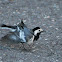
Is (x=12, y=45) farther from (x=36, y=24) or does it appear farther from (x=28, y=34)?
(x=36, y=24)

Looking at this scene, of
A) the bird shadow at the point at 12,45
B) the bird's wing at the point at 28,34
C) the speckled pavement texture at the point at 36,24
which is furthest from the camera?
the bird shadow at the point at 12,45

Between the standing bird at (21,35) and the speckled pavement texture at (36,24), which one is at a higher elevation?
the standing bird at (21,35)

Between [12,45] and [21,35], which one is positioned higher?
[21,35]

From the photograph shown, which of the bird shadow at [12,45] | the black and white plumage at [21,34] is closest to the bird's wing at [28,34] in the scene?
the black and white plumage at [21,34]

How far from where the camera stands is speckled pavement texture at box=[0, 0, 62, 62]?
6098 millimetres

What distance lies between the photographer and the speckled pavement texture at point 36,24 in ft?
20.0

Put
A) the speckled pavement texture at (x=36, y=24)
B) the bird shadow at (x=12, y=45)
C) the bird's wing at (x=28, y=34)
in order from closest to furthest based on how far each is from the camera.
A: the speckled pavement texture at (x=36, y=24) → the bird's wing at (x=28, y=34) → the bird shadow at (x=12, y=45)

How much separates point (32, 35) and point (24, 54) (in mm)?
443

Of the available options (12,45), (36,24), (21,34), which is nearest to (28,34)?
(21,34)

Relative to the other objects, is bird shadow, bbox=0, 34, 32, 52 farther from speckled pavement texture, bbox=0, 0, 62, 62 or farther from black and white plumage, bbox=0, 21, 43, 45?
black and white plumage, bbox=0, 21, 43, 45

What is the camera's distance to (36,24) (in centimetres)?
800

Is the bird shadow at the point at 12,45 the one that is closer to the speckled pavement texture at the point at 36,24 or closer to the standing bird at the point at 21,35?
A: the speckled pavement texture at the point at 36,24

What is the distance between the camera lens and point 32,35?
6.30 m

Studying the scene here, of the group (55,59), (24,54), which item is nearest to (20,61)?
(24,54)
